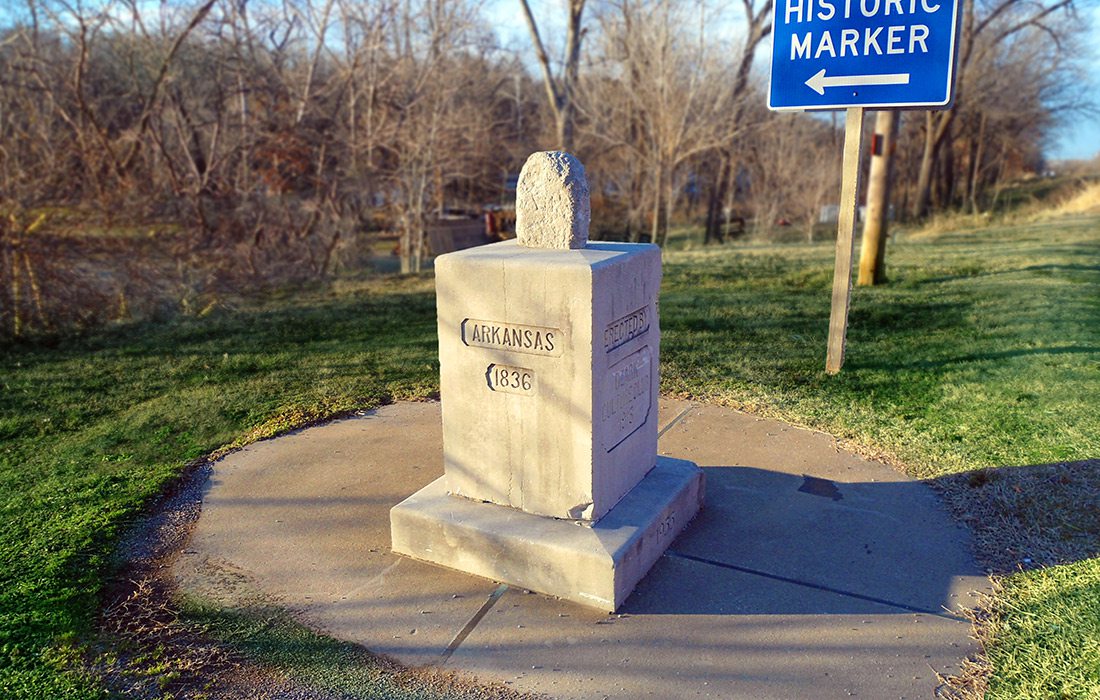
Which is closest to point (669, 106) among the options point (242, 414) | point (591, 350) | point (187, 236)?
point (187, 236)

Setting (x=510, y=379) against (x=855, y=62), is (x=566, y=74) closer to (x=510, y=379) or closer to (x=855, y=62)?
(x=855, y=62)

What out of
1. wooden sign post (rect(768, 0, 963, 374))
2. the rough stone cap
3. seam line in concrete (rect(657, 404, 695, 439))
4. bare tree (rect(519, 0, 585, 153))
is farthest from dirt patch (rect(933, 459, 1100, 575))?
bare tree (rect(519, 0, 585, 153))

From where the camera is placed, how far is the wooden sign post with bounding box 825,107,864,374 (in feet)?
20.4

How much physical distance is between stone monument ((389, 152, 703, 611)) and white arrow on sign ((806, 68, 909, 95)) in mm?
2989

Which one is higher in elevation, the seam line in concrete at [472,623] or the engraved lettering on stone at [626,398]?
the engraved lettering on stone at [626,398]

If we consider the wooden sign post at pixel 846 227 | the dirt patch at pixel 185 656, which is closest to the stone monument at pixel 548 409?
the dirt patch at pixel 185 656

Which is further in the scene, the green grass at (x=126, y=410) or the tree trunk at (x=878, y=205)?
the tree trunk at (x=878, y=205)

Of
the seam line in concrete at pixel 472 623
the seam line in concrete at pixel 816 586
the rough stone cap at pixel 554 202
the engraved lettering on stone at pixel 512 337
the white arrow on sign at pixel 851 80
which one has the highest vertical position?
the white arrow on sign at pixel 851 80

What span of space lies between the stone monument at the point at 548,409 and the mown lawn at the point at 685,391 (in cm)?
156

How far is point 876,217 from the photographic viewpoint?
1041 cm

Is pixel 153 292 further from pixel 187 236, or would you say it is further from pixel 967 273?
pixel 967 273

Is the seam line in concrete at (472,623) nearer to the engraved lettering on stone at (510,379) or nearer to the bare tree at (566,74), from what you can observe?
the engraved lettering on stone at (510,379)

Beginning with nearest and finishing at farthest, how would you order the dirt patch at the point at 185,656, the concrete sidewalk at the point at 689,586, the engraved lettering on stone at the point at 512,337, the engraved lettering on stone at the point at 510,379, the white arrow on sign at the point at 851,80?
the dirt patch at the point at 185,656
the concrete sidewalk at the point at 689,586
the engraved lettering on stone at the point at 512,337
the engraved lettering on stone at the point at 510,379
the white arrow on sign at the point at 851,80

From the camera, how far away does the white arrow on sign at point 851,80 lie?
19.2 feet
